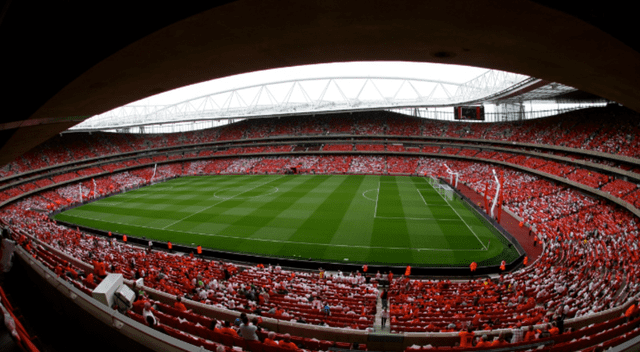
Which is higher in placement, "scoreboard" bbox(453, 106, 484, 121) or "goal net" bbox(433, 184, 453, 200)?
"scoreboard" bbox(453, 106, 484, 121)

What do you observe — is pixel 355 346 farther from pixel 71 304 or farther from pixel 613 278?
pixel 613 278

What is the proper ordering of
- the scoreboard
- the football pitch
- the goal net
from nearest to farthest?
the football pitch
the goal net
the scoreboard

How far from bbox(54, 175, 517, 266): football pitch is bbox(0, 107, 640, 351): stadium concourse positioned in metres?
2.98

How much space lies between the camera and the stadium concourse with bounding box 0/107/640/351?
8.98 meters

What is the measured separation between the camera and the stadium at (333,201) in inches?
105

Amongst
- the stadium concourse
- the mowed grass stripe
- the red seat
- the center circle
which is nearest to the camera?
the red seat

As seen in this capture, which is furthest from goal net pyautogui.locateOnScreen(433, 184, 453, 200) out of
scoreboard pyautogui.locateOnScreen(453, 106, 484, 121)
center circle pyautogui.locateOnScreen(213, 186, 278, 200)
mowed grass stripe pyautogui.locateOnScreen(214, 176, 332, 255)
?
center circle pyautogui.locateOnScreen(213, 186, 278, 200)

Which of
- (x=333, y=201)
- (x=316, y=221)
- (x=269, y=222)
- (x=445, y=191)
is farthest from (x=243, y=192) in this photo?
(x=445, y=191)

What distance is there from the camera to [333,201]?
35.5 metres

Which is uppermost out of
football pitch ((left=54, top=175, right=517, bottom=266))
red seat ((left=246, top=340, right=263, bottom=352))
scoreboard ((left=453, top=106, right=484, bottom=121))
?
scoreboard ((left=453, top=106, right=484, bottom=121))

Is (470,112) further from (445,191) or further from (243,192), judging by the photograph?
(243,192)

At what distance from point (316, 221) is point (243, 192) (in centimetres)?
1705

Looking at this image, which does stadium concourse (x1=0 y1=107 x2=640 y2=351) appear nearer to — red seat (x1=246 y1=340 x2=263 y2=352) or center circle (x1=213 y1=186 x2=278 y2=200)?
red seat (x1=246 y1=340 x2=263 y2=352)

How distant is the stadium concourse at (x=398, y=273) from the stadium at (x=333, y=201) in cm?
14
